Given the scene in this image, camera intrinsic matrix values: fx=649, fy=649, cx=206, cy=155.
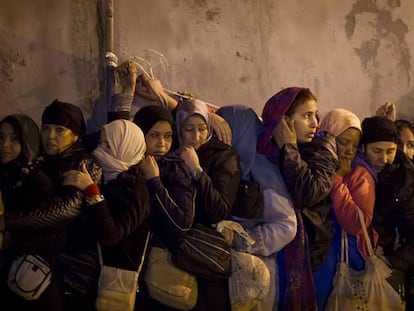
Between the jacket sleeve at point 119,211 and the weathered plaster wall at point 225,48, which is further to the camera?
the weathered plaster wall at point 225,48

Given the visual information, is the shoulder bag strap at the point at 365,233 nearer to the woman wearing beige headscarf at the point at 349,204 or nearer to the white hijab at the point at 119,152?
the woman wearing beige headscarf at the point at 349,204

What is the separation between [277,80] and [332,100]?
439mm

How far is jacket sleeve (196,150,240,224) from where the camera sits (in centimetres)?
297

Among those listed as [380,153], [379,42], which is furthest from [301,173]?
[379,42]

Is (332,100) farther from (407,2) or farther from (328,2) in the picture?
(407,2)

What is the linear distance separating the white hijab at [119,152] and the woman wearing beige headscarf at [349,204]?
1.05m

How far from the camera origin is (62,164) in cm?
293

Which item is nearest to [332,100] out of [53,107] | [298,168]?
[298,168]

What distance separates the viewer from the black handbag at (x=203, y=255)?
2.95 m

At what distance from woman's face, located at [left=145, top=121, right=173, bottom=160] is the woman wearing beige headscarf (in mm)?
899

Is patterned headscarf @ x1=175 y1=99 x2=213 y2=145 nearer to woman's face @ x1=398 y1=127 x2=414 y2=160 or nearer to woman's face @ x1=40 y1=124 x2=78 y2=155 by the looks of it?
woman's face @ x1=40 y1=124 x2=78 y2=155

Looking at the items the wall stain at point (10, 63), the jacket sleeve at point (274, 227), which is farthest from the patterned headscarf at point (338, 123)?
the wall stain at point (10, 63)

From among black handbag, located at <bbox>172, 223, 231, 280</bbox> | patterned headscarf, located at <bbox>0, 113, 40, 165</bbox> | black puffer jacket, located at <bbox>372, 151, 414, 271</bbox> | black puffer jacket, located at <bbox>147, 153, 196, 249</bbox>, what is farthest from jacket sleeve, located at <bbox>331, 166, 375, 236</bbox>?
patterned headscarf, located at <bbox>0, 113, 40, 165</bbox>

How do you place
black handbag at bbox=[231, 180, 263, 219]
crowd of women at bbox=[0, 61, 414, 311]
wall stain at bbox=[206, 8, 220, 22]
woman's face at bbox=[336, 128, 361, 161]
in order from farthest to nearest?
wall stain at bbox=[206, 8, 220, 22] < woman's face at bbox=[336, 128, 361, 161] < black handbag at bbox=[231, 180, 263, 219] < crowd of women at bbox=[0, 61, 414, 311]
